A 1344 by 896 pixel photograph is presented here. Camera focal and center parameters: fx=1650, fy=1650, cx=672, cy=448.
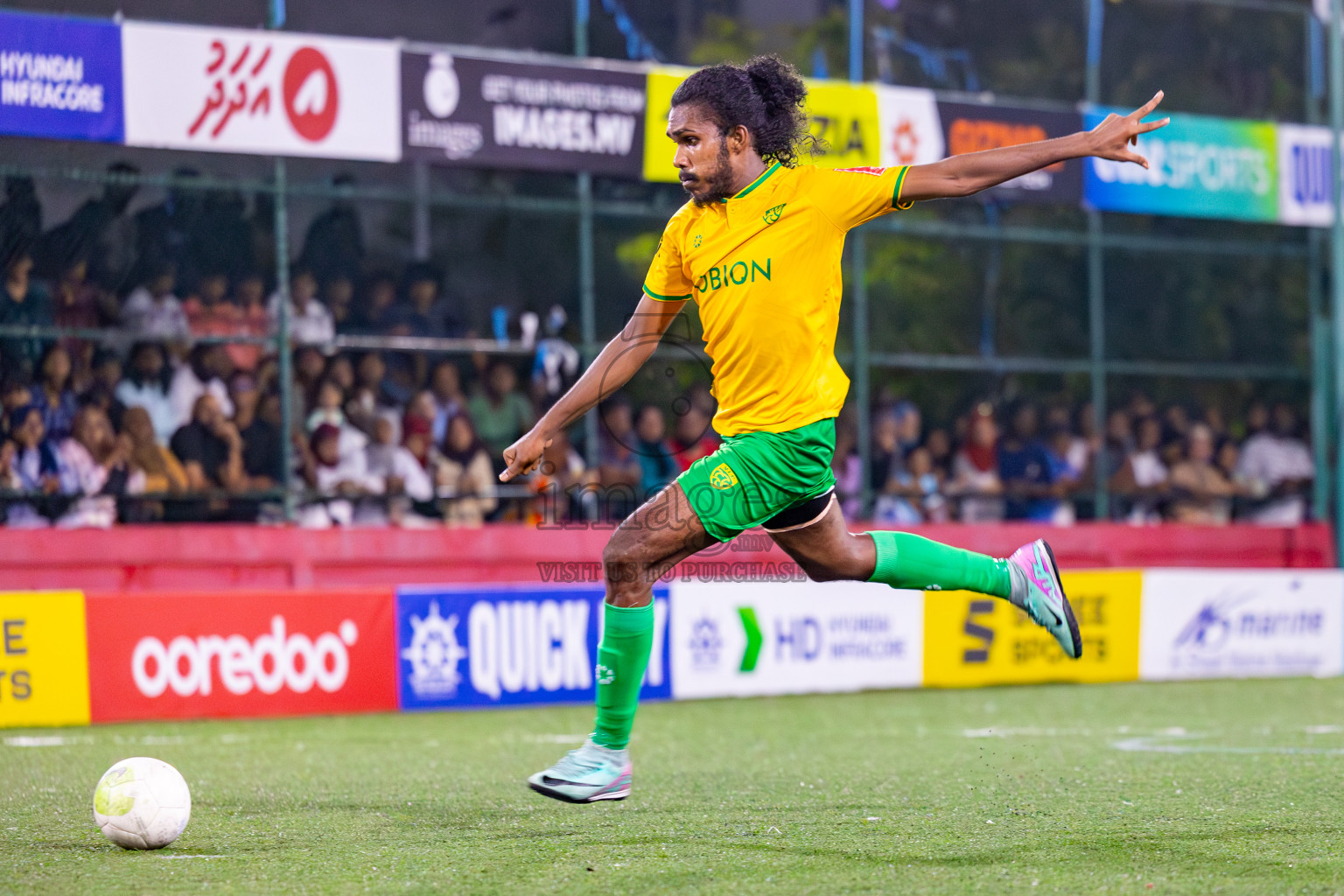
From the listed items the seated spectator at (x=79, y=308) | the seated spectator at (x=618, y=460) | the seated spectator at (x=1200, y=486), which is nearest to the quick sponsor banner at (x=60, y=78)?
the seated spectator at (x=79, y=308)

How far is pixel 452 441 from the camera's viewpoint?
45.3 feet

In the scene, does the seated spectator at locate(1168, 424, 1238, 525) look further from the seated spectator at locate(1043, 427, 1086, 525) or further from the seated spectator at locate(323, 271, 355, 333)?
the seated spectator at locate(323, 271, 355, 333)

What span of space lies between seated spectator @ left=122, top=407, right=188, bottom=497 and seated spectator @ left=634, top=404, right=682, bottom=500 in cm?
386

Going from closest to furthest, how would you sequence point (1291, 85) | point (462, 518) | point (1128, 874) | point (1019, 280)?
point (1128, 874) → point (462, 518) → point (1019, 280) → point (1291, 85)

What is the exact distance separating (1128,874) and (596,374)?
241 cm

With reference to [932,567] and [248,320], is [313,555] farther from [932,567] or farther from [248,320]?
[932,567]

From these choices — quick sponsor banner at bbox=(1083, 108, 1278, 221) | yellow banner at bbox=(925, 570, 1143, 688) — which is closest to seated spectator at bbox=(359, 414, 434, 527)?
yellow banner at bbox=(925, 570, 1143, 688)

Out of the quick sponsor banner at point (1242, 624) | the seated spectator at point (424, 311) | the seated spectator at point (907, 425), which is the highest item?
the seated spectator at point (424, 311)

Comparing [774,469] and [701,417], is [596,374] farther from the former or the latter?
[701,417]

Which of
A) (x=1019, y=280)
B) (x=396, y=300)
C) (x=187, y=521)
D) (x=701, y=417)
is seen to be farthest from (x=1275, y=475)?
(x=187, y=521)

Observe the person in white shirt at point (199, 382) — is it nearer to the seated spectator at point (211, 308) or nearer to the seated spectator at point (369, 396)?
the seated spectator at point (211, 308)

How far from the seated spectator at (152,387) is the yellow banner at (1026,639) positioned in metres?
5.99

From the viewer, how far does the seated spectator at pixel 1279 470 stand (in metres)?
17.3

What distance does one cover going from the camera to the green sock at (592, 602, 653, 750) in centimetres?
554
